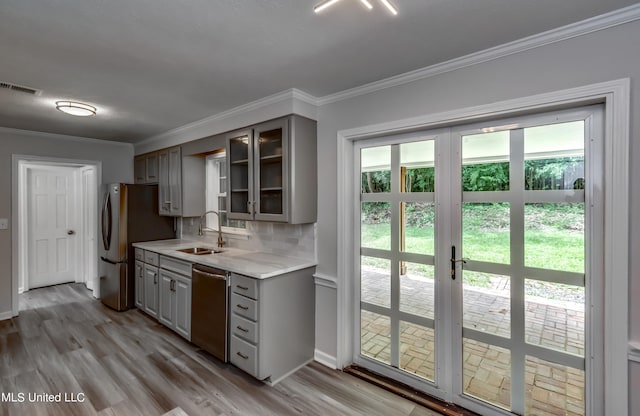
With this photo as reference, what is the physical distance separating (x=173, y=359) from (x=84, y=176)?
3813 millimetres

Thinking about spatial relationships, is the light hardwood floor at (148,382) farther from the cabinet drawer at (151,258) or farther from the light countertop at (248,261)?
the light countertop at (248,261)

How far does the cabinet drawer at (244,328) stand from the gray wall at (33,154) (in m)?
3.36

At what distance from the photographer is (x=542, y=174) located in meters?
1.84

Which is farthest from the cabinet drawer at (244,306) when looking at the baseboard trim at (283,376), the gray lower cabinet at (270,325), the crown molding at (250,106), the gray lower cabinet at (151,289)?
the crown molding at (250,106)

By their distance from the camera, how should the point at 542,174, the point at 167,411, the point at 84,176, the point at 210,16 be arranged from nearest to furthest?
the point at 210,16 < the point at 542,174 < the point at 167,411 < the point at 84,176

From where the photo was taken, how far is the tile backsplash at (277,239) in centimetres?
289

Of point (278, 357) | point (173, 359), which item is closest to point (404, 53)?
point (278, 357)

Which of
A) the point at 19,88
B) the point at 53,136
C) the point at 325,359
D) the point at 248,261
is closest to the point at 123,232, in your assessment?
the point at 53,136

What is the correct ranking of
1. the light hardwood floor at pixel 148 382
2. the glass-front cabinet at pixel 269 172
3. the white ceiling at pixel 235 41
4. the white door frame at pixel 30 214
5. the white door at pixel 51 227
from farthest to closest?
the white door at pixel 51 227
the white door frame at pixel 30 214
the glass-front cabinet at pixel 269 172
the light hardwood floor at pixel 148 382
the white ceiling at pixel 235 41

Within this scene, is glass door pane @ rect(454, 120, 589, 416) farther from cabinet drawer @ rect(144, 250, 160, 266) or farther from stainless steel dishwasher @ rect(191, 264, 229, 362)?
cabinet drawer @ rect(144, 250, 160, 266)

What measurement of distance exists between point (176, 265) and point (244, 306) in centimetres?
116

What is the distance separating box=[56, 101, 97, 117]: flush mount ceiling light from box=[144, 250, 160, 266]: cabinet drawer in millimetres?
1619

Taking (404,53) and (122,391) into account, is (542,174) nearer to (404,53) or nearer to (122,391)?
(404,53)

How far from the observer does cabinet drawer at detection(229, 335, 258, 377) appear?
2371 mm
